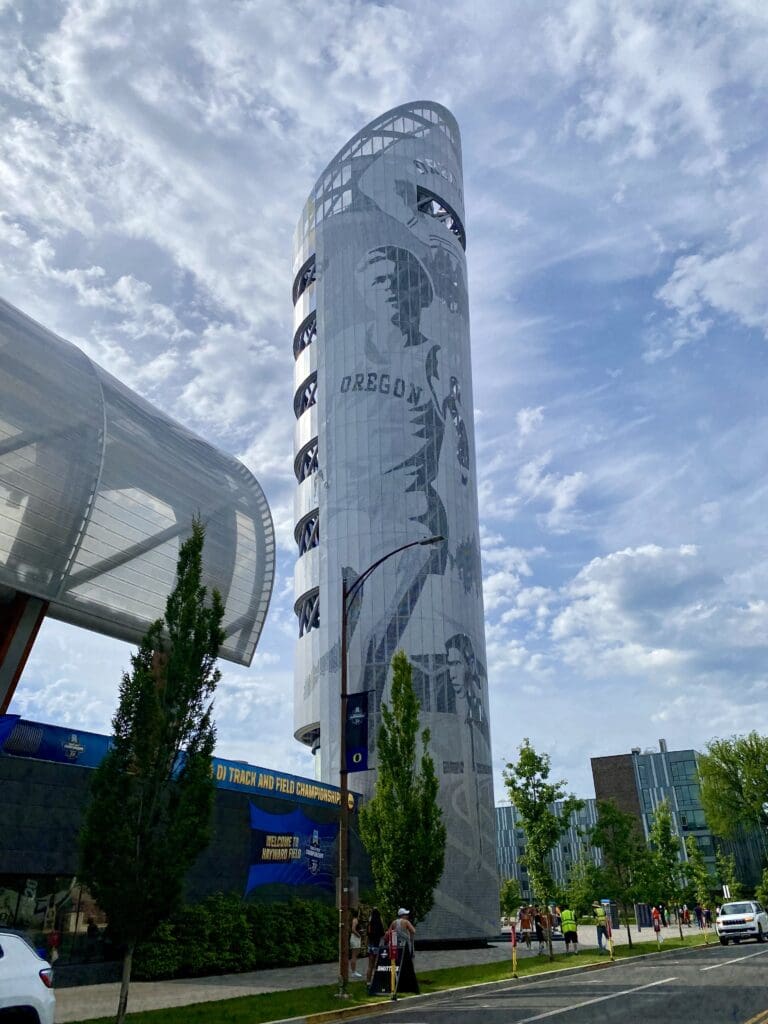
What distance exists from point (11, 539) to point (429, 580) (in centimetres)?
2728

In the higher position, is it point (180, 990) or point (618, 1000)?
point (180, 990)

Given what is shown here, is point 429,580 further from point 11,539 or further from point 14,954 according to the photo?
point 14,954

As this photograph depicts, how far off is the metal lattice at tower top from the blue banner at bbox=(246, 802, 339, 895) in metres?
10.4

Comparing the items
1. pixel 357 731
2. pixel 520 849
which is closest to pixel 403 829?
pixel 357 731

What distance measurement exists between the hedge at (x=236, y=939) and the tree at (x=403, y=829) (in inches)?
192

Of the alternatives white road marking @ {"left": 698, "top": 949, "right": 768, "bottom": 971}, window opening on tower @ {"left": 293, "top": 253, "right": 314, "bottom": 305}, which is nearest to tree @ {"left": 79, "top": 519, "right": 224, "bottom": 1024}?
white road marking @ {"left": 698, "top": 949, "right": 768, "bottom": 971}

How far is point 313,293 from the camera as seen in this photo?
208 ft

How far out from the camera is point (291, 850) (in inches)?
1286

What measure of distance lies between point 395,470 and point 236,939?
3283 centimetres

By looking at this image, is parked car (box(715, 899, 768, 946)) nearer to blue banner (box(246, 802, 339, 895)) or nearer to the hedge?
blue banner (box(246, 802, 339, 895))

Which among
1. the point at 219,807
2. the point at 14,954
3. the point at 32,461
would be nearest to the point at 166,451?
the point at 32,461

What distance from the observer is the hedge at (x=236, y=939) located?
22.4 metres

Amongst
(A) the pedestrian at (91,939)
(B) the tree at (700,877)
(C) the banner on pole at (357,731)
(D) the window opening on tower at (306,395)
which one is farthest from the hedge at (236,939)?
(B) the tree at (700,877)

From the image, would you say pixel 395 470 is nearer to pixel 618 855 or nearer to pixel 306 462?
pixel 306 462
